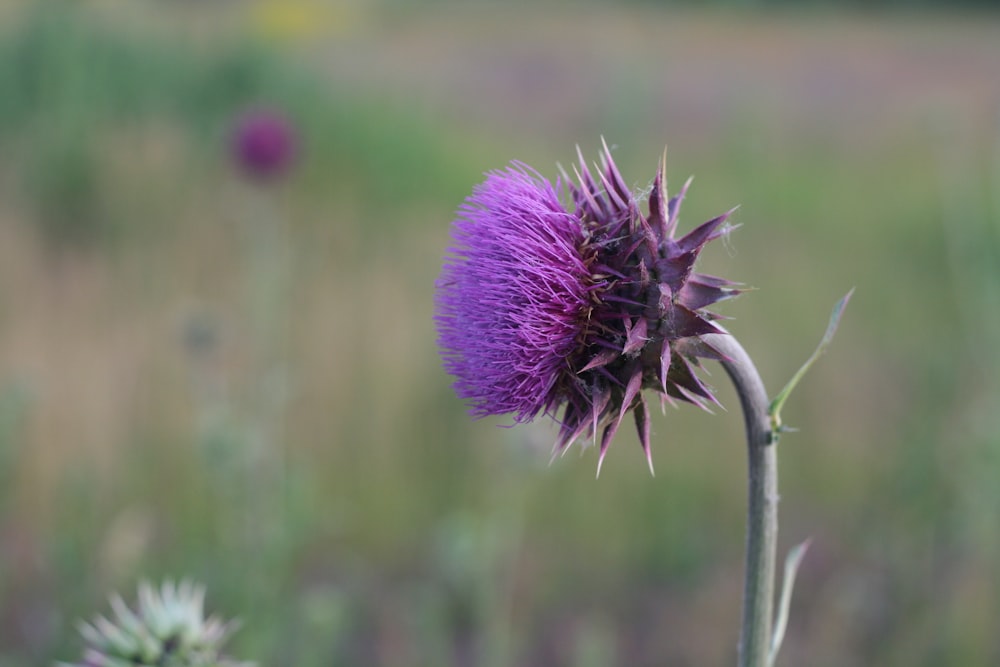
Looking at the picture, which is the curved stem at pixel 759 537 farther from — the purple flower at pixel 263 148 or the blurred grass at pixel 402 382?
the purple flower at pixel 263 148

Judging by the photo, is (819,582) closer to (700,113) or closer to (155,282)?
(155,282)

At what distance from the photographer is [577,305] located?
171 centimetres

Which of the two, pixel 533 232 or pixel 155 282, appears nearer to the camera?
pixel 533 232

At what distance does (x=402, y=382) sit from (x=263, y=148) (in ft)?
6.32

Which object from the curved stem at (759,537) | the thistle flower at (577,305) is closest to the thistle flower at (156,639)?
the thistle flower at (577,305)

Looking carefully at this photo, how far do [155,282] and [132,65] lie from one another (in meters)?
1.77

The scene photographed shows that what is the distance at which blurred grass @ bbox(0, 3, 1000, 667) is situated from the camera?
359 cm

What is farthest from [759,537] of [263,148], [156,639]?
[263,148]

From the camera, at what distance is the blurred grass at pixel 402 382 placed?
359 cm

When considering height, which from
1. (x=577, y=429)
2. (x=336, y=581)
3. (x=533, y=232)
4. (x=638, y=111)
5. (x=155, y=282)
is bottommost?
(x=336, y=581)

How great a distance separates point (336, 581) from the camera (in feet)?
14.4

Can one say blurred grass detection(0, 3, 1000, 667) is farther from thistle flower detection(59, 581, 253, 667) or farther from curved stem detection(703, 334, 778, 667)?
thistle flower detection(59, 581, 253, 667)

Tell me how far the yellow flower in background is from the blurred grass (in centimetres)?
30

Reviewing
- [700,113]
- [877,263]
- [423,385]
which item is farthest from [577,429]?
[700,113]
